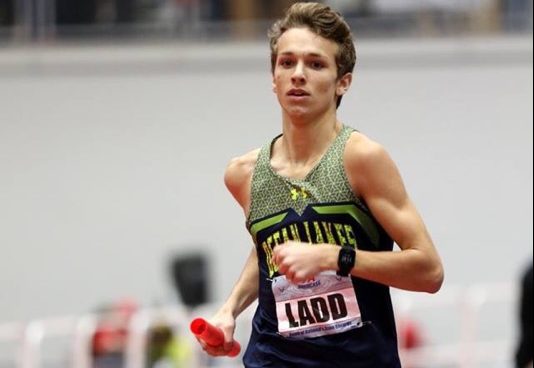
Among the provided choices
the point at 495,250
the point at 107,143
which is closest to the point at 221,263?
the point at 107,143

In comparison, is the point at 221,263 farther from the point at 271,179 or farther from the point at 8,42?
the point at 271,179

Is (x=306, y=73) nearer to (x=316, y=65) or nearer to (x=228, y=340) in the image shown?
(x=316, y=65)

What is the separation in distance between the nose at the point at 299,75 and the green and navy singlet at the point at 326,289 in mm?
219

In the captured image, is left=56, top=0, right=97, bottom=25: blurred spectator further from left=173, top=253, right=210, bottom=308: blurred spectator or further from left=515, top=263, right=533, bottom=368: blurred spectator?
left=515, top=263, right=533, bottom=368: blurred spectator

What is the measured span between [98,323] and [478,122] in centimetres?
322

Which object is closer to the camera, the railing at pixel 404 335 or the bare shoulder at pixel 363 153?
the bare shoulder at pixel 363 153

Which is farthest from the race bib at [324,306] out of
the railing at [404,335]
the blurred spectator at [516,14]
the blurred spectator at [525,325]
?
the blurred spectator at [516,14]

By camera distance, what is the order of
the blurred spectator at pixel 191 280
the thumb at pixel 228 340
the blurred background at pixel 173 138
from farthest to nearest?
the blurred spectator at pixel 191 280
the blurred background at pixel 173 138
the thumb at pixel 228 340

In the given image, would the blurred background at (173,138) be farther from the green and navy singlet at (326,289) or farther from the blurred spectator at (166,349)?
the green and navy singlet at (326,289)

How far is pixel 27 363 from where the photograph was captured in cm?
1039

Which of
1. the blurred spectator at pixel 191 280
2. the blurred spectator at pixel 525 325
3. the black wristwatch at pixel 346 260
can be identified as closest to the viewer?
the black wristwatch at pixel 346 260

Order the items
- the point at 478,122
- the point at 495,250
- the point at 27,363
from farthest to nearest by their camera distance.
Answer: the point at 495,250 → the point at 478,122 → the point at 27,363

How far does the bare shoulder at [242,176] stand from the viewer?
4.83 m

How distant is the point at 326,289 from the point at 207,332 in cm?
41
